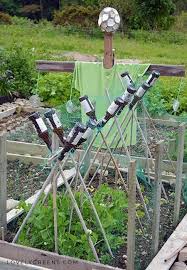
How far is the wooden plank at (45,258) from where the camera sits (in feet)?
11.3

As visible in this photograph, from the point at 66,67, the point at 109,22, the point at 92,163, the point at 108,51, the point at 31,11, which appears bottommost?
the point at 31,11

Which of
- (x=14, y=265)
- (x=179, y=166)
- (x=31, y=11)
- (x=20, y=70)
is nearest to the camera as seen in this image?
(x=14, y=265)

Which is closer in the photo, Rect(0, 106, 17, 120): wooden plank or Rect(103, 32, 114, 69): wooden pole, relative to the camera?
Rect(103, 32, 114, 69): wooden pole

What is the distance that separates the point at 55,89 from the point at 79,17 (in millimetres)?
20845

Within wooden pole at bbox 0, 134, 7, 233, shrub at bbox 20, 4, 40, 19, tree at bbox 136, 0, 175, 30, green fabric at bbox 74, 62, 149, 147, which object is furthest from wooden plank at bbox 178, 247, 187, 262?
shrub at bbox 20, 4, 40, 19

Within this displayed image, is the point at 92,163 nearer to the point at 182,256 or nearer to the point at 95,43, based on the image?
the point at 182,256

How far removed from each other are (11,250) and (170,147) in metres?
2.11

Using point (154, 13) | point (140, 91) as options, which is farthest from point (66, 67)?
point (154, 13)

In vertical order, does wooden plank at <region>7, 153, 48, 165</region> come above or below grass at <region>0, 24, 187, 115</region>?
above

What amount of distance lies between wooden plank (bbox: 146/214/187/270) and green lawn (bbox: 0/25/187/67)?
10307 mm

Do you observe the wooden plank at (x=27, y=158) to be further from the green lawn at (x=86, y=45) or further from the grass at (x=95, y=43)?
the grass at (x=95, y=43)

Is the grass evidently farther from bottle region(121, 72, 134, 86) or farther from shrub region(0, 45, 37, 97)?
bottle region(121, 72, 134, 86)

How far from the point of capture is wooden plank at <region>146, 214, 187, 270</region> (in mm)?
3594

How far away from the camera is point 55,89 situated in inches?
325
